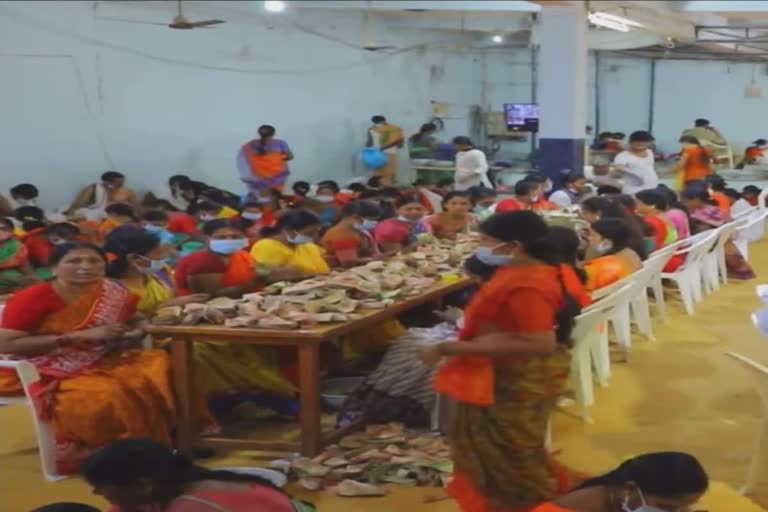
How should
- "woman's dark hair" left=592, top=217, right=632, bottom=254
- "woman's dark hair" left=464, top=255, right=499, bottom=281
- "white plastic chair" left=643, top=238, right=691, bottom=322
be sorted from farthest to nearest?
"white plastic chair" left=643, top=238, right=691, bottom=322, "woman's dark hair" left=592, top=217, right=632, bottom=254, "woman's dark hair" left=464, top=255, right=499, bottom=281

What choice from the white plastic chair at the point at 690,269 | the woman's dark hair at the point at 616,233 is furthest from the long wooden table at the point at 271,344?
the white plastic chair at the point at 690,269

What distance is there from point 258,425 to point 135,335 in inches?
33.5

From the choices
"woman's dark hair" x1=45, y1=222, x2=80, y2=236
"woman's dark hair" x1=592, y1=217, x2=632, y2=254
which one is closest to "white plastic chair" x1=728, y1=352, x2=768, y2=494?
"woman's dark hair" x1=592, y1=217, x2=632, y2=254

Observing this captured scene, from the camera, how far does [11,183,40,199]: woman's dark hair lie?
9289mm

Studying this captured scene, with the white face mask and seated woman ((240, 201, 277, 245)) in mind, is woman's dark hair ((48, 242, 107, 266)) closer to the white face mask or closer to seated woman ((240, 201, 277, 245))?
the white face mask

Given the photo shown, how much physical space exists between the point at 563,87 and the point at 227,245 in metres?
6.16

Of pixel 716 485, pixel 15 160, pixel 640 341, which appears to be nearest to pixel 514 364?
pixel 716 485

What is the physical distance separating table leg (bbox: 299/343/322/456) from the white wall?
6.46 metres

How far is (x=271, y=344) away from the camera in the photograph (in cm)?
427

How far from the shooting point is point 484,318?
3.08 metres

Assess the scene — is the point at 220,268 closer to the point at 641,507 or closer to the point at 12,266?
the point at 12,266

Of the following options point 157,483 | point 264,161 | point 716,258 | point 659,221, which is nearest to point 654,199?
point 659,221

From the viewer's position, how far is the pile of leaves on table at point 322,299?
4.14 meters

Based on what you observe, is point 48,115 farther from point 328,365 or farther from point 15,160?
point 328,365
